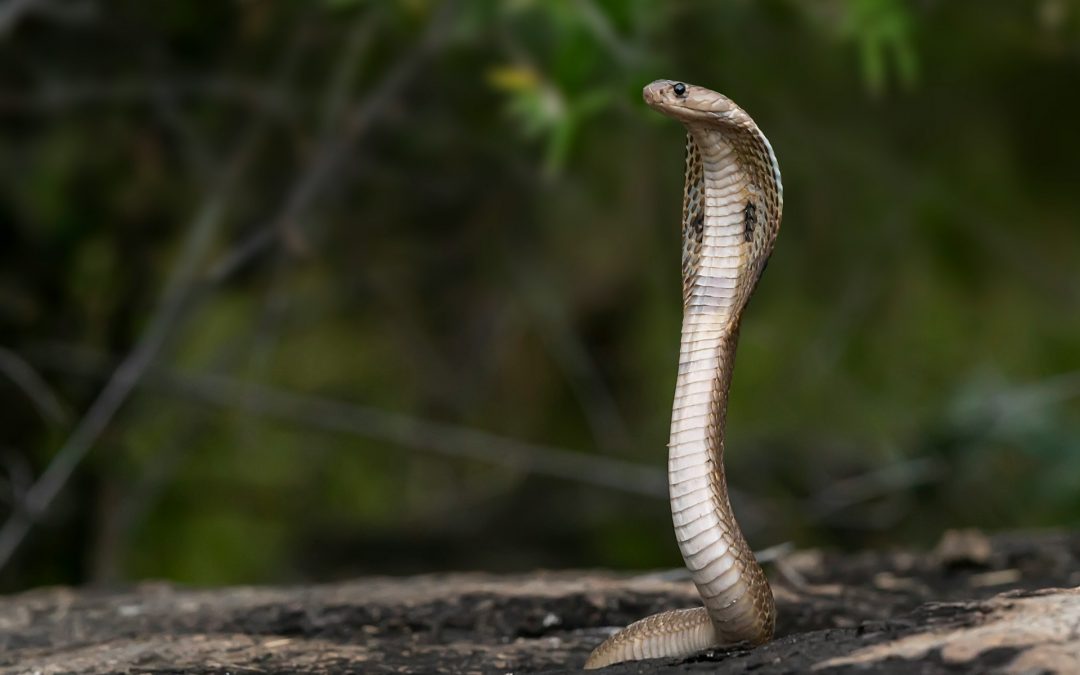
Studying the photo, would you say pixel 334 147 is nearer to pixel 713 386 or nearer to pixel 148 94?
pixel 148 94

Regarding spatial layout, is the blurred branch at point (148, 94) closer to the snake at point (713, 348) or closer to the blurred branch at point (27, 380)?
the blurred branch at point (27, 380)

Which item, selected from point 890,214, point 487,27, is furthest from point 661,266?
point 487,27

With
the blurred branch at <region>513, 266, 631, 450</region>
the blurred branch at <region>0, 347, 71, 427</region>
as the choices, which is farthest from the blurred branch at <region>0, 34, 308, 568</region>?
the blurred branch at <region>513, 266, 631, 450</region>

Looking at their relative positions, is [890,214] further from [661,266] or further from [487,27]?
[487,27]

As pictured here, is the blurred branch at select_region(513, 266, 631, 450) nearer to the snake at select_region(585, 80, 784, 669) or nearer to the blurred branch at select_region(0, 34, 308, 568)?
the blurred branch at select_region(0, 34, 308, 568)

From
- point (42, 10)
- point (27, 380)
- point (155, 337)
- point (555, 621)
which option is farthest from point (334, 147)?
point (555, 621)

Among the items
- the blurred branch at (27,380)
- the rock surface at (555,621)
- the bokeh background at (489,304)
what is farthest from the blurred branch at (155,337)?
the rock surface at (555,621)
